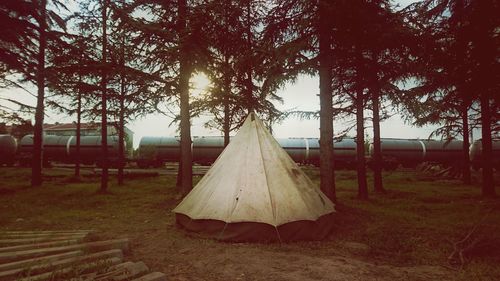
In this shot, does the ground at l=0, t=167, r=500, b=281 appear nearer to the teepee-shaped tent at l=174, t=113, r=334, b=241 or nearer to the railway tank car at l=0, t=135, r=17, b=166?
the teepee-shaped tent at l=174, t=113, r=334, b=241

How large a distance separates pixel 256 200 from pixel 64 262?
14.6 ft

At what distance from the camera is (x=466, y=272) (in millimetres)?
6344

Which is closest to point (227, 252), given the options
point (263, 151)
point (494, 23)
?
point (263, 151)

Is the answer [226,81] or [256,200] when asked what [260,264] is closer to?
[256,200]

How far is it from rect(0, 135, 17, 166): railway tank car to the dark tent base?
110 feet

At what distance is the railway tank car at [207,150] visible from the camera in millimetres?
34312

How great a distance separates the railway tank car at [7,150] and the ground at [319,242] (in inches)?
873

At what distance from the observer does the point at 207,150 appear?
34.2 m

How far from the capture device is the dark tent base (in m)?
8.23

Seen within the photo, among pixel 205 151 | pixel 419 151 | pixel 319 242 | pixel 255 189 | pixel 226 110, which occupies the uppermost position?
pixel 226 110

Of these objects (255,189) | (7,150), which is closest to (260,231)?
(255,189)

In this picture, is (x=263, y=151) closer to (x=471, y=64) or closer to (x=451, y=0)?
(x=471, y=64)

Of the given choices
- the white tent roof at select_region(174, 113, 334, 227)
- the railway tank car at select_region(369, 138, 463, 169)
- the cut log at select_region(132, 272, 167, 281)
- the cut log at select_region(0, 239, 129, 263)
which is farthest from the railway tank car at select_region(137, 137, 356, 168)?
the cut log at select_region(132, 272, 167, 281)

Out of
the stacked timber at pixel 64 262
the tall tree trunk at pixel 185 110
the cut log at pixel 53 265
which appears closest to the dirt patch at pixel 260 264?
the stacked timber at pixel 64 262
